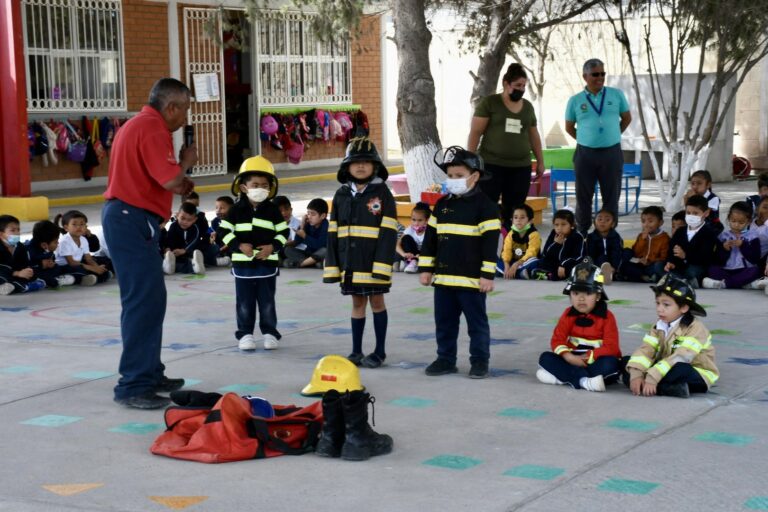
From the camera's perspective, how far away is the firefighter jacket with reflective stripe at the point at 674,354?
6.65m

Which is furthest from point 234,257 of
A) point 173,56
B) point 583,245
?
point 173,56

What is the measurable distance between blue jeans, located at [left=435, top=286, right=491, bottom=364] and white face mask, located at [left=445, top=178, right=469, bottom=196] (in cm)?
62

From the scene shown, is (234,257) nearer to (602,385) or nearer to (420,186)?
(602,385)

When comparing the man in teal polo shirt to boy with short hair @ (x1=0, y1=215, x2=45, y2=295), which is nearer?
boy with short hair @ (x1=0, y1=215, x2=45, y2=295)

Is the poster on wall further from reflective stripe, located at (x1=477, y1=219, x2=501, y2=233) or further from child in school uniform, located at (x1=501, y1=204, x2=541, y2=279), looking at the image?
reflective stripe, located at (x1=477, y1=219, x2=501, y2=233)

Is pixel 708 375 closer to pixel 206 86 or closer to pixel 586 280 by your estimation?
pixel 586 280

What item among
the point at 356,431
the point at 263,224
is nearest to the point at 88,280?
the point at 263,224

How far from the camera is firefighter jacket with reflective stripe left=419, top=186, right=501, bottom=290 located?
23.7 feet

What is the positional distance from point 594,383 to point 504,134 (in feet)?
14.8

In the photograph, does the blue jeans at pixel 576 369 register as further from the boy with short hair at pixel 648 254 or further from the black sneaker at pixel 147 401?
the boy with short hair at pixel 648 254

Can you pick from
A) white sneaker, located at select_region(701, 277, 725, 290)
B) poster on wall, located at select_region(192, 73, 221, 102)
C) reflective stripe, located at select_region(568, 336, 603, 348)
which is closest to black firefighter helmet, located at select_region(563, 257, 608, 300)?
reflective stripe, located at select_region(568, 336, 603, 348)

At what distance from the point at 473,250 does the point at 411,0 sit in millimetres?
7592

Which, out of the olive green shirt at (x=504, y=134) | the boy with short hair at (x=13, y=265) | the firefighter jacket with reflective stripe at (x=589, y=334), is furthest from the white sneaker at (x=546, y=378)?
the boy with short hair at (x=13, y=265)

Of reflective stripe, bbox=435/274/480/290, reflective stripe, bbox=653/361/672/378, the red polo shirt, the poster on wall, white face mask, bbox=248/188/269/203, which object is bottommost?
reflective stripe, bbox=653/361/672/378
